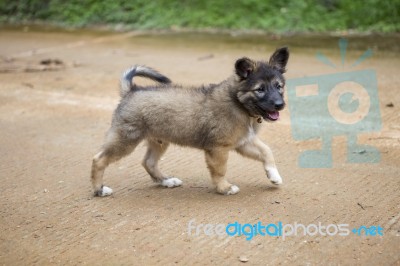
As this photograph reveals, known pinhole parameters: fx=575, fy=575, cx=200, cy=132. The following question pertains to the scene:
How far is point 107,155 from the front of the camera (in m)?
5.40

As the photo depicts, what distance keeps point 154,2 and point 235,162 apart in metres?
8.97

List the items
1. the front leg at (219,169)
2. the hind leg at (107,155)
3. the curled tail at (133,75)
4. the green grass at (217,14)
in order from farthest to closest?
the green grass at (217,14)
the curled tail at (133,75)
the hind leg at (107,155)
the front leg at (219,169)

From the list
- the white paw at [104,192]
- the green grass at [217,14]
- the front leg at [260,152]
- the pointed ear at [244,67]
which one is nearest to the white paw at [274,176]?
the front leg at [260,152]

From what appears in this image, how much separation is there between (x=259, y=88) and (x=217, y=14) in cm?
846

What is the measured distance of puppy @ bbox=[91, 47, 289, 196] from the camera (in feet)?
17.1

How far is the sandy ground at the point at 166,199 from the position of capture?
4.27 meters

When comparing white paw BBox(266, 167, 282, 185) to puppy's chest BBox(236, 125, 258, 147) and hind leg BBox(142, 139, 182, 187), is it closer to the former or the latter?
puppy's chest BBox(236, 125, 258, 147)

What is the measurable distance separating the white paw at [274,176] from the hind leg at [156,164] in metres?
0.89

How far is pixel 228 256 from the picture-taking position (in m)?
A: 4.18

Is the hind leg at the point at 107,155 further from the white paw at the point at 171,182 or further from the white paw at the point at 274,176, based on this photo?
the white paw at the point at 274,176

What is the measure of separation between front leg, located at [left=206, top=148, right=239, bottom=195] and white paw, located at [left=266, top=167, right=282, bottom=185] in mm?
327

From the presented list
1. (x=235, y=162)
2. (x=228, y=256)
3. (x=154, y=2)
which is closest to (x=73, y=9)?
(x=154, y=2)

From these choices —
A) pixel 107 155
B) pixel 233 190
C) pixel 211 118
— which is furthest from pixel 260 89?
pixel 107 155

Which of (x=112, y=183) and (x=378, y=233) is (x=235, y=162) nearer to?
(x=112, y=183)
